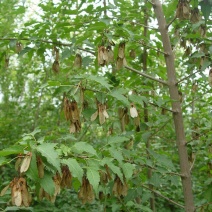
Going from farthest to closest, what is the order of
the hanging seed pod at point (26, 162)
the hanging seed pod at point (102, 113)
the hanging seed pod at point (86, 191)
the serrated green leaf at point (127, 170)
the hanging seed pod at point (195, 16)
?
the hanging seed pod at point (195, 16) → the hanging seed pod at point (102, 113) → the serrated green leaf at point (127, 170) → the hanging seed pod at point (86, 191) → the hanging seed pod at point (26, 162)

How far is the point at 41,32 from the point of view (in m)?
2.47

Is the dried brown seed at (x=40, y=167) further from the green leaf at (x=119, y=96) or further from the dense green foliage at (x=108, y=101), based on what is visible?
the green leaf at (x=119, y=96)

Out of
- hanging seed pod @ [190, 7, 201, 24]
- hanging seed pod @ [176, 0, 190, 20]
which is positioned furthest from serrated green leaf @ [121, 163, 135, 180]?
hanging seed pod @ [190, 7, 201, 24]

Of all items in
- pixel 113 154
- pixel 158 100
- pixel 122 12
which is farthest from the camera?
pixel 122 12

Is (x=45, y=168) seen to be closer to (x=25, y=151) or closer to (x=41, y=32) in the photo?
(x=25, y=151)

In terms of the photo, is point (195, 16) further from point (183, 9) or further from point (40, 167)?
point (40, 167)

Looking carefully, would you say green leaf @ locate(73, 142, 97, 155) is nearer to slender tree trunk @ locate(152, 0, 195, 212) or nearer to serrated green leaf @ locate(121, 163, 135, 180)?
serrated green leaf @ locate(121, 163, 135, 180)

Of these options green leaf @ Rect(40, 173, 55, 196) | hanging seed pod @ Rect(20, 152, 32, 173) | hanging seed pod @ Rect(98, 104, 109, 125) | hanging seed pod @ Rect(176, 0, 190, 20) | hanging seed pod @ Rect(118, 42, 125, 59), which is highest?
hanging seed pod @ Rect(176, 0, 190, 20)

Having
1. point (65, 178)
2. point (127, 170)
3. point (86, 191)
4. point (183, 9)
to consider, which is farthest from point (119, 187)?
point (183, 9)

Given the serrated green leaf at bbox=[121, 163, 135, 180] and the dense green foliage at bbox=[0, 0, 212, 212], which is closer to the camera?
the dense green foliage at bbox=[0, 0, 212, 212]

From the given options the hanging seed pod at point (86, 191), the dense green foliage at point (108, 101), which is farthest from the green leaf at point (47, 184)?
the hanging seed pod at point (86, 191)

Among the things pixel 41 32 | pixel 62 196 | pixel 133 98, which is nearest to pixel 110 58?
pixel 133 98

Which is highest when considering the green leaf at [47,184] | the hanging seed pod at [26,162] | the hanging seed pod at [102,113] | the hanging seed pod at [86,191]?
the hanging seed pod at [102,113]

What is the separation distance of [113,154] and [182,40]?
144 cm
